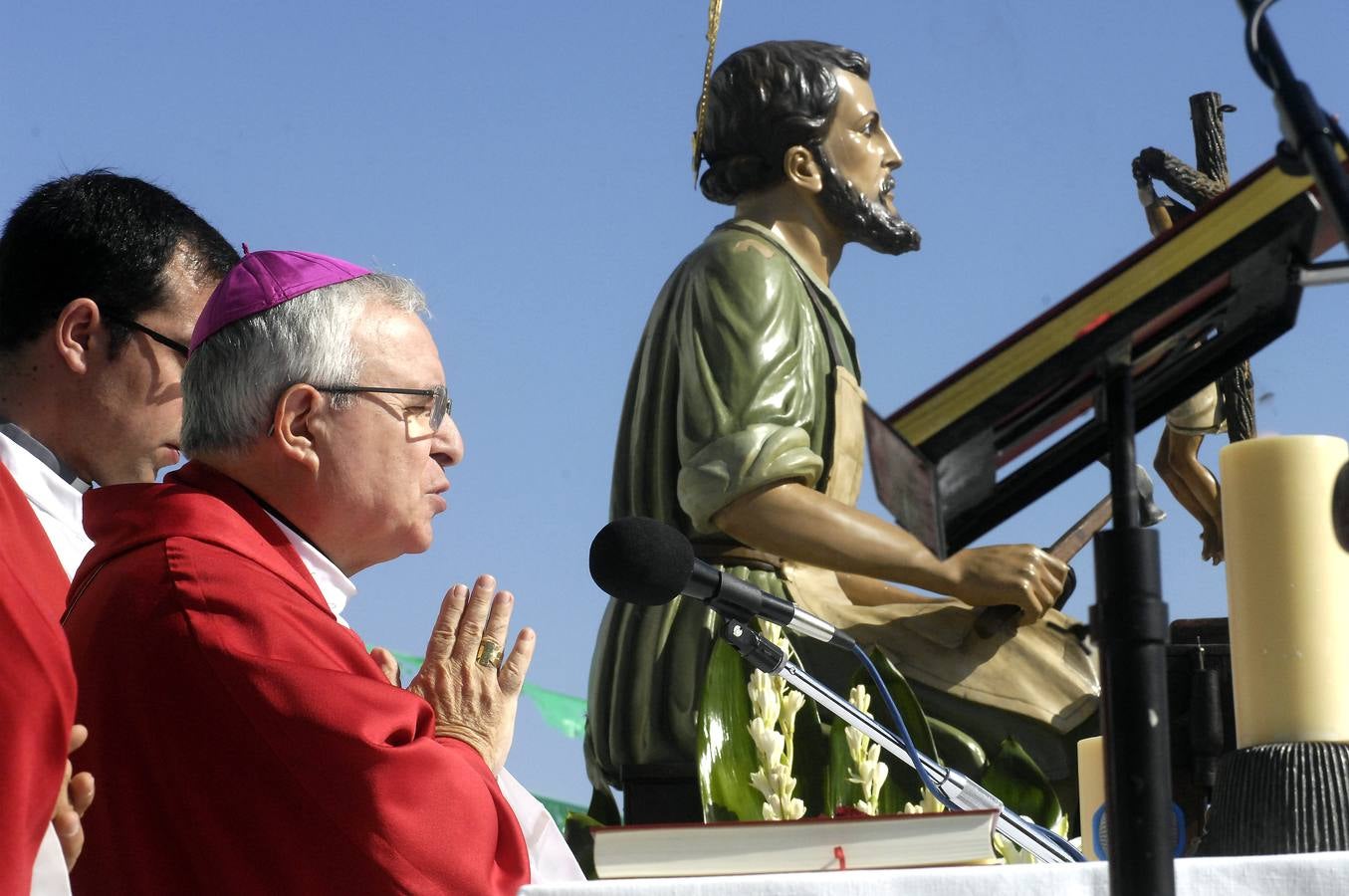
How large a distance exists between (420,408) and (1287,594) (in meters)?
1.10

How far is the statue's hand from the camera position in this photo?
3.47m

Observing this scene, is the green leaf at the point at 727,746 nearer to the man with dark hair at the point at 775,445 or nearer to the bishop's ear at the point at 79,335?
the man with dark hair at the point at 775,445

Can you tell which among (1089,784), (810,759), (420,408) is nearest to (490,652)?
(420,408)

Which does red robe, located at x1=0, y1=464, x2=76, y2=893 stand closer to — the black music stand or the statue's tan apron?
the black music stand

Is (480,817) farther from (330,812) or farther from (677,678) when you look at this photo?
(677,678)

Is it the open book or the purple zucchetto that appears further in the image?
the purple zucchetto

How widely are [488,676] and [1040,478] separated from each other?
1.05 meters

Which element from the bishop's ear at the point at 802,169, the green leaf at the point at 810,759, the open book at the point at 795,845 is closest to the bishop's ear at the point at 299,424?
the open book at the point at 795,845

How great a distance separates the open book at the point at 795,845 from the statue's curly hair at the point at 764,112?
2480 millimetres

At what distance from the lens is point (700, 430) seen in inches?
144

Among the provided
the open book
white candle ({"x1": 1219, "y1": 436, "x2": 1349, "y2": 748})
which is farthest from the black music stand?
white candle ({"x1": 1219, "y1": 436, "x2": 1349, "y2": 748})

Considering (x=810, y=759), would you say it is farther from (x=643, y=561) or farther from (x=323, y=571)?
(x=643, y=561)

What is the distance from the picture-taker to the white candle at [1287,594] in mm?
1935

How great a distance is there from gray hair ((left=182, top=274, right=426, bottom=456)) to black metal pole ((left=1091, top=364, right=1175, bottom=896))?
1.35 meters
